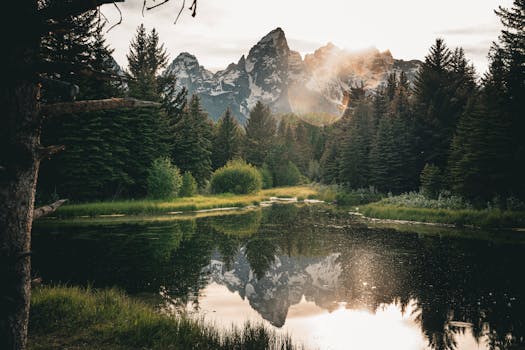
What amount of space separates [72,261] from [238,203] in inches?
1216

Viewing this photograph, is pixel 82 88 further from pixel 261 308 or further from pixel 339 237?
pixel 261 308

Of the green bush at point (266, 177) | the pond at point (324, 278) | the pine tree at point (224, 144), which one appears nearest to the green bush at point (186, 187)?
the pond at point (324, 278)

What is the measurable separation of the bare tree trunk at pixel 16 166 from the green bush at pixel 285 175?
79275 mm

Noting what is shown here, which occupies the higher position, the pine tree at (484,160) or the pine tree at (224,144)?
the pine tree at (224,144)

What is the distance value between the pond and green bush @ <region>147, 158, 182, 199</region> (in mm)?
14862

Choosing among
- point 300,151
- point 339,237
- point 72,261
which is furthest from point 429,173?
point 300,151

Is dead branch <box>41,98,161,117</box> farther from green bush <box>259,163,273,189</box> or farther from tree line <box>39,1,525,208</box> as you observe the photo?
green bush <box>259,163,273,189</box>

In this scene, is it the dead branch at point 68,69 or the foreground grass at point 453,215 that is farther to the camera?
the foreground grass at point 453,215

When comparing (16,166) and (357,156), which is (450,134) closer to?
(357,156)

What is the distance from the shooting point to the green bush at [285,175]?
8331cm

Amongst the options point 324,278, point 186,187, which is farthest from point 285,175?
point 324,278

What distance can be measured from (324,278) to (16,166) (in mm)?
13188

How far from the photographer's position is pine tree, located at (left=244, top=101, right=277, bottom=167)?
8469 centimetres

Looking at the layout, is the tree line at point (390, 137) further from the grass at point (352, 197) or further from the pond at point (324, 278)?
the pond at point (324, 278)
